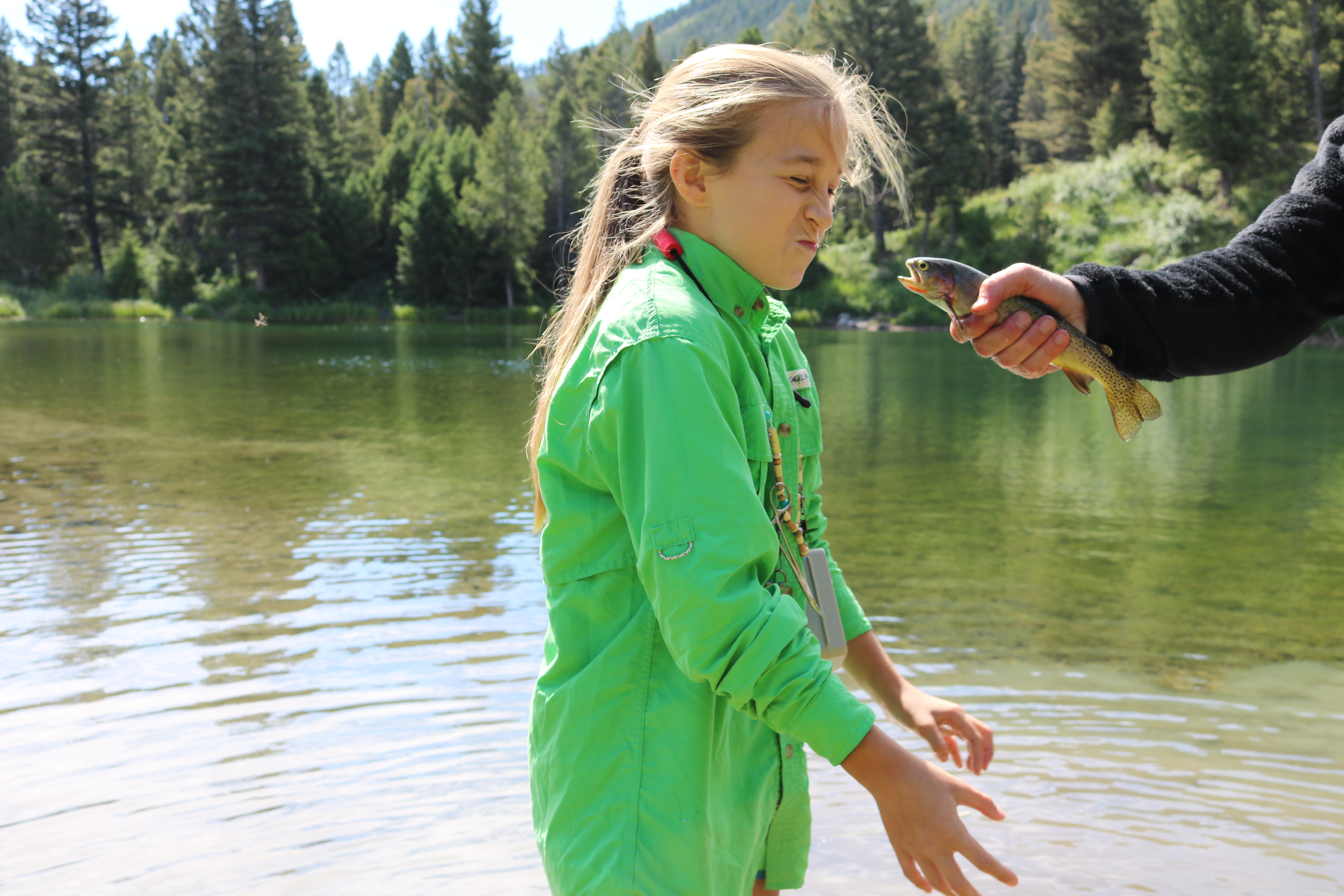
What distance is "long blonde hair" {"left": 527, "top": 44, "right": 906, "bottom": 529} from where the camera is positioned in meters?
1.82

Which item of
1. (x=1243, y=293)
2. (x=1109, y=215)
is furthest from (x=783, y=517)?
(x=1109, y=215)

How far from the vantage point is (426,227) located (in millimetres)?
52312

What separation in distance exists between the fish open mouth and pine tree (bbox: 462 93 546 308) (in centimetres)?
5186

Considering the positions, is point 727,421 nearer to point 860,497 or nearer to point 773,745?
point 773,745

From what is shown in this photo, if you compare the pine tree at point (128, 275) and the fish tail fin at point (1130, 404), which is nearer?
the fish tail fin at point (1130, 404)

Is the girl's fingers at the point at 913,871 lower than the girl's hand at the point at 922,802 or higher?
lower

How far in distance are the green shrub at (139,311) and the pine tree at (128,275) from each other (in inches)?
116

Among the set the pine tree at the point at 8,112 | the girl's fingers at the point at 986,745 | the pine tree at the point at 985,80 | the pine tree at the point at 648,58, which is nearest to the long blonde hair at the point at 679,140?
the girl's fingers at the point at 986,745

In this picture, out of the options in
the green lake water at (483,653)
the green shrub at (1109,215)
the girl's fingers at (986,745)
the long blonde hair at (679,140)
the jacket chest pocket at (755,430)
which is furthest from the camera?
the green shrub at (1109,215)

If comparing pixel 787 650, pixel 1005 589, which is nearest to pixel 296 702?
pixel 787 650

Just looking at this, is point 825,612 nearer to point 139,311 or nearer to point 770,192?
point 770,192

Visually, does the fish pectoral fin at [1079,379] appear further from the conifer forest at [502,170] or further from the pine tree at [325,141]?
the pine tree at [325,141]

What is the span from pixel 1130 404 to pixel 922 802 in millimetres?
1091

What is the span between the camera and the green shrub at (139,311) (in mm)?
49219
